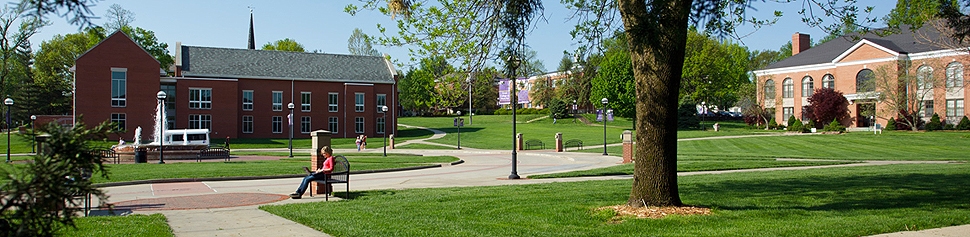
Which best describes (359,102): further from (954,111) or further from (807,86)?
(954,111)

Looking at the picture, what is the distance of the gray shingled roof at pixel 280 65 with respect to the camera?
62750 millimetres

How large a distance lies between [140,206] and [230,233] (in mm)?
4879

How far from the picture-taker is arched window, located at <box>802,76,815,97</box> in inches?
2698

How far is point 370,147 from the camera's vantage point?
53.9 meters

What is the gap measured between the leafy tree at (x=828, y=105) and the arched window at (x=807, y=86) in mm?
4887

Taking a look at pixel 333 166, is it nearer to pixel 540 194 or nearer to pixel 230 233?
pixel 540 194

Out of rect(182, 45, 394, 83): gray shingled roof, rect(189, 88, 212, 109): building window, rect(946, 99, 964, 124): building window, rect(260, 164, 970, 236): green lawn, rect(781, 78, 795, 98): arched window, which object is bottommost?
rect(260, 164, 970, 236): green lawn

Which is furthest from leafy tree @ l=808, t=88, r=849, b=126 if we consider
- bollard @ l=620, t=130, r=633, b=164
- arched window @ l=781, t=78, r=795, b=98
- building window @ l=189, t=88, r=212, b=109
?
building window @ l=189, t=88, r=212, b=109

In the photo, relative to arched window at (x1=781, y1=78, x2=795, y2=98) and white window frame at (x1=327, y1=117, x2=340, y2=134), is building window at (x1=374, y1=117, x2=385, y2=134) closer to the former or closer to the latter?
white window frame at (x1=327, y1=117, x2=340, y2=134)

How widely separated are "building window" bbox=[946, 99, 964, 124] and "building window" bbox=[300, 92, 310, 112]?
54994mm

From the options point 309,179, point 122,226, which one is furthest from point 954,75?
point 122,226

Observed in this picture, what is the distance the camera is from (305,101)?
6569 cm

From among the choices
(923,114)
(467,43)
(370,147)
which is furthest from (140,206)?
(923,114)

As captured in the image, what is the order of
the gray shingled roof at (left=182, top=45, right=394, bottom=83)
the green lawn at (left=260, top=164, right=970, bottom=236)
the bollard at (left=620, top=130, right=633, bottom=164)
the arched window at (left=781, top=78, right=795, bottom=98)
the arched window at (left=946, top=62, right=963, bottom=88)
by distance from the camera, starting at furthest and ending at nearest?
the arched window at (left=781, top=78, right=795, bottom=98) < the gray shingled roof at (left=182, top=45, right=394, bottom=83) < the arched window at (left=946, top=62, right=963, bottom=88) < the bollard at (left=620, top=130, right=633, bottom=164) < the green lawn at (left=260, top=164, right=970, bottom=236)
